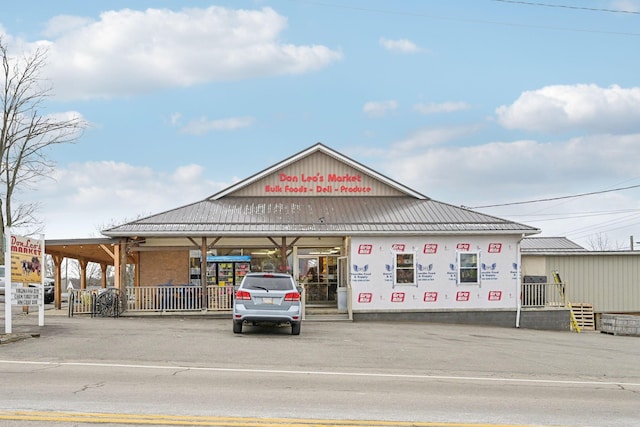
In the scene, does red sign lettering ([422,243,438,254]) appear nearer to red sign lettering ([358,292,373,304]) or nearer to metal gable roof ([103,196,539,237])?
metal gable roof ([103,196,539,237])

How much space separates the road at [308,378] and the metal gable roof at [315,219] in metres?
5.47

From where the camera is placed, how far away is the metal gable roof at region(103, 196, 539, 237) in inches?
1004

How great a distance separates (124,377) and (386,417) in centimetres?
495

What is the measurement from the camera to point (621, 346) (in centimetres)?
2048

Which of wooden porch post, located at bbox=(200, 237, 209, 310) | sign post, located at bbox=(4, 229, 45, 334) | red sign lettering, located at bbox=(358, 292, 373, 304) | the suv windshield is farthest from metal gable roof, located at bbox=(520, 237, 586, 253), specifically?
sign post, located at bbox=(4, 229, 45, 334)

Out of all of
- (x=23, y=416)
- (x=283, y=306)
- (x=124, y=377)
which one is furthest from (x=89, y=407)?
(x=283, y=306)

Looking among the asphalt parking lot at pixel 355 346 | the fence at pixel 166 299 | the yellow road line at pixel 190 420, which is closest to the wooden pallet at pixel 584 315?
the asphalt parking lot at pixel 355 346

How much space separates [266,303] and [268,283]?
0.55m

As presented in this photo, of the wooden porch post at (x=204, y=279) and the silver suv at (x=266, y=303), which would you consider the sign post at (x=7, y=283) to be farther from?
the wooden porch post at (x=204, y=279)

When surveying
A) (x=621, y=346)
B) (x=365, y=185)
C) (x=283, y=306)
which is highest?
(x=365, y=185)

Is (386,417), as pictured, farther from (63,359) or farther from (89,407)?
(63,359)

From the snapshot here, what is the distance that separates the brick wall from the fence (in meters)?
Result: 2.47

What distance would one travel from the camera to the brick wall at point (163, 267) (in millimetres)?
28438

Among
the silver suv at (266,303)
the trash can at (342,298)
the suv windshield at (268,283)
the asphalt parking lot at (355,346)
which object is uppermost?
the suv windshield at (268,283)
